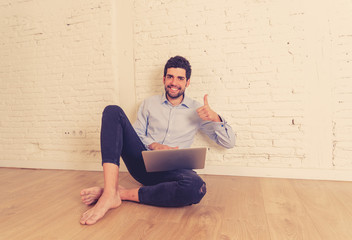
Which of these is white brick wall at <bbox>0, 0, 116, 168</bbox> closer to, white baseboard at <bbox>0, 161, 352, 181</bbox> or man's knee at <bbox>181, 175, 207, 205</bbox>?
white baseboard at <bbox>0, 161, 352, 181</bbox>

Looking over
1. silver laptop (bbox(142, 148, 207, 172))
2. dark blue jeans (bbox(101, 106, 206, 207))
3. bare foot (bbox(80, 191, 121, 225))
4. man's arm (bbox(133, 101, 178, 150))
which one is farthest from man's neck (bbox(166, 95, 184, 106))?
bare foot (bbox(80, 191, 121, 225))

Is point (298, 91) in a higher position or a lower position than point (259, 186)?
higher

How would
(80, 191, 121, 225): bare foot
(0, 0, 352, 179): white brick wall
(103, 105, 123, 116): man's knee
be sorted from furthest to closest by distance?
1. (0, 0, 352, 179): white brick wall
2. (103, 105, 123, 116): man's knee
3. (80, 191, 121, 225): bare foot

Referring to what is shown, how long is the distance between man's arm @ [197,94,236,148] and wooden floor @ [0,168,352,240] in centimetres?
39

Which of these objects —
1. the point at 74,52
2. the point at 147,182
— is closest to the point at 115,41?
the point at 74,52

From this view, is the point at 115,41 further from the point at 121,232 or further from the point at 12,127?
the point at 121,232

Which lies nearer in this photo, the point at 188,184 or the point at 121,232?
the point at 121,232

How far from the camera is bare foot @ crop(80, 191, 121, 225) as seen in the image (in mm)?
1358

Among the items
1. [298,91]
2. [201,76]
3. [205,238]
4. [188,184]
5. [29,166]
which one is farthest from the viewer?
[29,166]

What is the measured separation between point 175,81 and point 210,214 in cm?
105

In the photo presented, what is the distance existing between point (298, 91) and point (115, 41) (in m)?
1.85

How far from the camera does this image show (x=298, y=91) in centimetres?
215

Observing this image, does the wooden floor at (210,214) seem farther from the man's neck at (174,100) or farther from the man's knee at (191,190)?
the man's neck at (174,100)

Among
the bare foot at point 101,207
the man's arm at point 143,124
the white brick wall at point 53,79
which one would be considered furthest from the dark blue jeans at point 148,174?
the white brick wall at point 53,79
